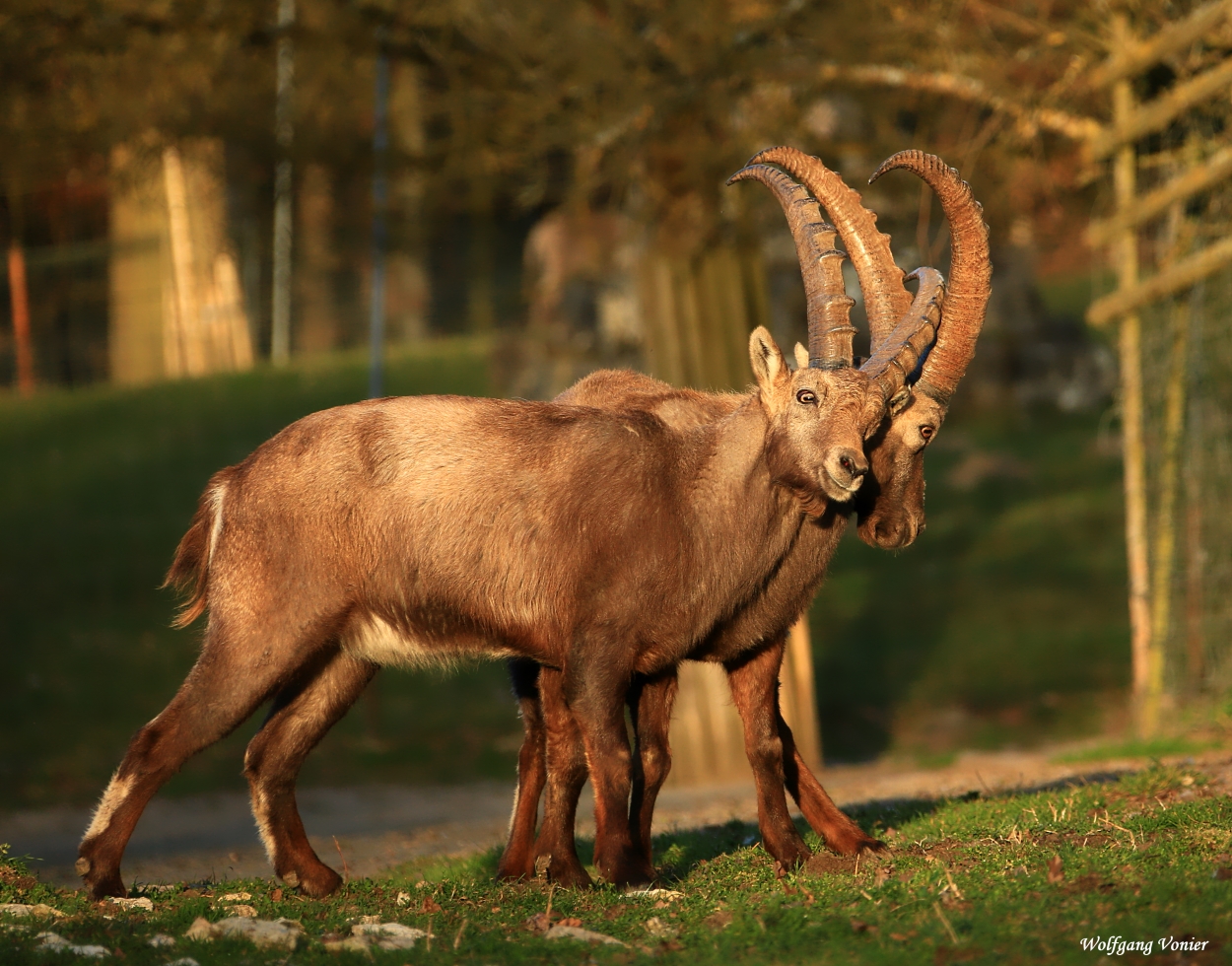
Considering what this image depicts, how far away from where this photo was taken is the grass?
5066 millimetres

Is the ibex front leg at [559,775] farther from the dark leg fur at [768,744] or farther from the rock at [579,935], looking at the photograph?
the rock at [579,935]

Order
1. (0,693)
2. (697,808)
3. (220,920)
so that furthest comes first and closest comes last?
(0,693), (697,808), (220,920)

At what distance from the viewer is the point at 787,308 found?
2197 centimetres

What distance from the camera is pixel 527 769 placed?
7195 millimetres

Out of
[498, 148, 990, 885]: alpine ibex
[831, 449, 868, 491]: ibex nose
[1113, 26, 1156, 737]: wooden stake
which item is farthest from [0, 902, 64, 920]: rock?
[1113, 26, 1156, 737]: wooden stake

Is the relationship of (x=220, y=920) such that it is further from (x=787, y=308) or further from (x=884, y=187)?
(x=787, y=308)

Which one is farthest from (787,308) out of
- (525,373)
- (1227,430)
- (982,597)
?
(1227,430)

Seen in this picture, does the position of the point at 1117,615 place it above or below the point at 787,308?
below

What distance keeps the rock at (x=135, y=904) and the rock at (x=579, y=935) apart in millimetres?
1749

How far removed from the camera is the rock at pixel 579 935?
5.36 metres

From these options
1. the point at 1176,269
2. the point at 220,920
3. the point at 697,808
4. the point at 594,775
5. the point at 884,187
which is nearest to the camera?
the point at 220,920

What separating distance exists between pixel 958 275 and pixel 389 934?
4009 millimetres

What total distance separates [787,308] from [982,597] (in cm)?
582

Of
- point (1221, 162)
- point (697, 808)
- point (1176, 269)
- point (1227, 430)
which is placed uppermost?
point (1221, 162)
